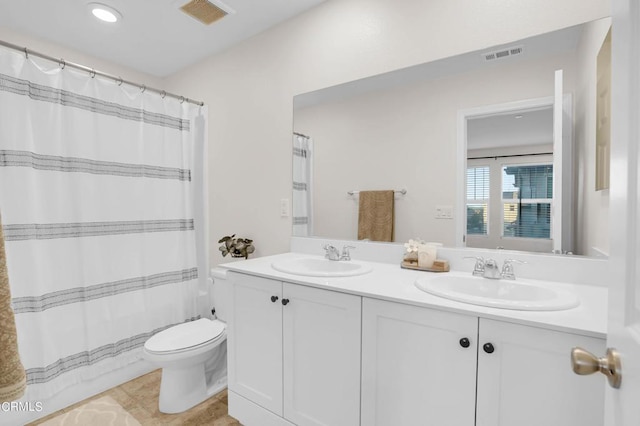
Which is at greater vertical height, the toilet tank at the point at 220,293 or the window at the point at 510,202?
the window at the point at 510,202

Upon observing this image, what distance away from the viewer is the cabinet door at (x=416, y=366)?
103 cm

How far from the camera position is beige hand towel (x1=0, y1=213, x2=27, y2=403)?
21.3 inches

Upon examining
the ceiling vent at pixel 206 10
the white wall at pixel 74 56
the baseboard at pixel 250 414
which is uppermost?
the ceiling vent at pixel 206 10

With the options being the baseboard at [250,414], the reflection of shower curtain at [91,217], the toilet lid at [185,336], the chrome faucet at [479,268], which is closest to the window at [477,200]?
the chrome faucet at [479,268]

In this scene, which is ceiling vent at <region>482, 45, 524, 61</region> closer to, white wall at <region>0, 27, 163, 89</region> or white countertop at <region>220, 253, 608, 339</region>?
white countertop at <region>220, 253, 608, 339</region>

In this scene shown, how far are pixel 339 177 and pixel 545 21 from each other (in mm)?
1185

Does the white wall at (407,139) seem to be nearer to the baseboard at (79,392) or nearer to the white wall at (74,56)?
the baseboard at (79,392)

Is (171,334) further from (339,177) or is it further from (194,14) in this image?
(194,14)

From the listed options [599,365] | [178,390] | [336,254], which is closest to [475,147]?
[336,254]

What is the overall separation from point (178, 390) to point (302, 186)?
1404mm

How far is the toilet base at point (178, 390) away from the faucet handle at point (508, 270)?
68.5 inches

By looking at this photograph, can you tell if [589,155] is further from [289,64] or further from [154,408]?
[154,408]

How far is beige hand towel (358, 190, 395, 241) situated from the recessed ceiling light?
6.30 feet

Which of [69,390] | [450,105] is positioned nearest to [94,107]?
[69,390]
